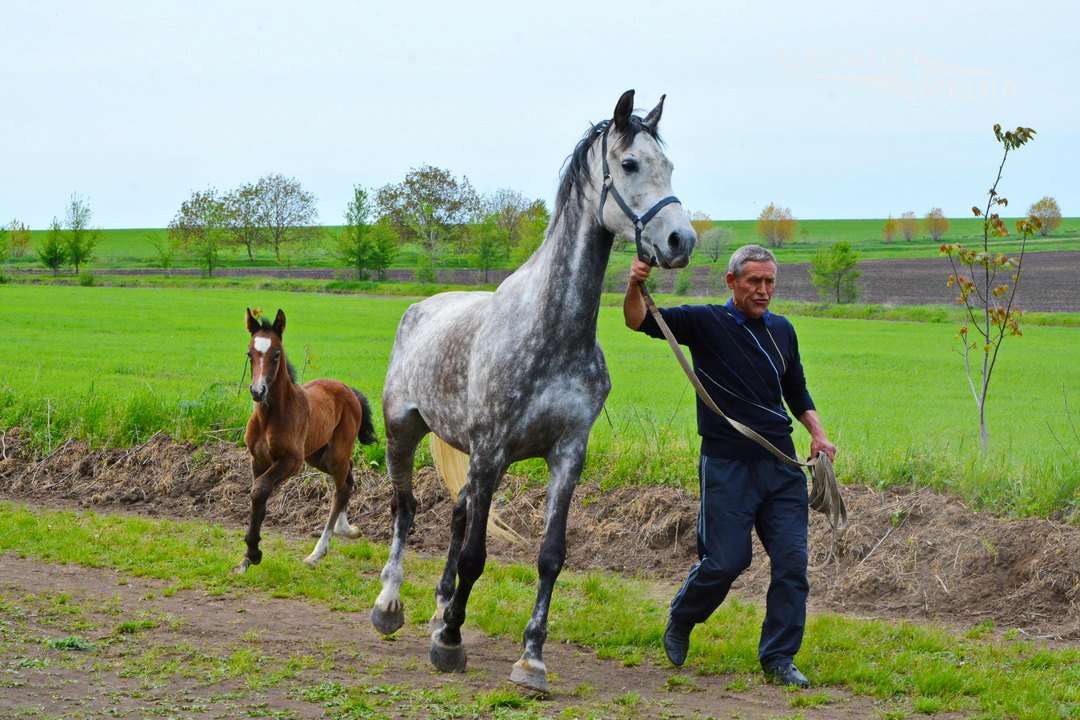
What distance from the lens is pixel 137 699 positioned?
5.07m

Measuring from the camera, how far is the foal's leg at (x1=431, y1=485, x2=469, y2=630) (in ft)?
21.6

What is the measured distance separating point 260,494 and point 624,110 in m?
4.31

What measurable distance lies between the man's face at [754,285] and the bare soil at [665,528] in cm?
222

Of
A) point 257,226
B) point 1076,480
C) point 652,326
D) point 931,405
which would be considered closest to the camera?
point 652,326

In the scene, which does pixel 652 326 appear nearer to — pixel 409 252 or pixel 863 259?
pixel 863 259

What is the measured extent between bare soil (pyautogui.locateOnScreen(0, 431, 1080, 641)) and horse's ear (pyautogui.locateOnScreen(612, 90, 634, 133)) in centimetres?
338

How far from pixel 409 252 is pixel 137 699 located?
93.5 m

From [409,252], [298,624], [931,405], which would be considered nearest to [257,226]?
[409,252]

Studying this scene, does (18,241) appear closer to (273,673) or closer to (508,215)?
(508,215)

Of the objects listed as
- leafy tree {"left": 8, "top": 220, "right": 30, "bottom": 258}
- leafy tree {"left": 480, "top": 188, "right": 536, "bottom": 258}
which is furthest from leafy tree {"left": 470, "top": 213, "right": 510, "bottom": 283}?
leafy tree {"left": 8, "top": 220, "right": 30, "bottom": 258}

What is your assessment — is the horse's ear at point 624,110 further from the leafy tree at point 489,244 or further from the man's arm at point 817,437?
the leafy tree at point 489,244

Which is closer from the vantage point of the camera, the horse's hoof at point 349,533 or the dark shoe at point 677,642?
the dark shoe at point 677,642

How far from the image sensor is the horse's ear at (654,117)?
5516mm

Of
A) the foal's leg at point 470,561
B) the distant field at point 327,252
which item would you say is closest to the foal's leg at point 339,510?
the foal's leg at point 470,561
